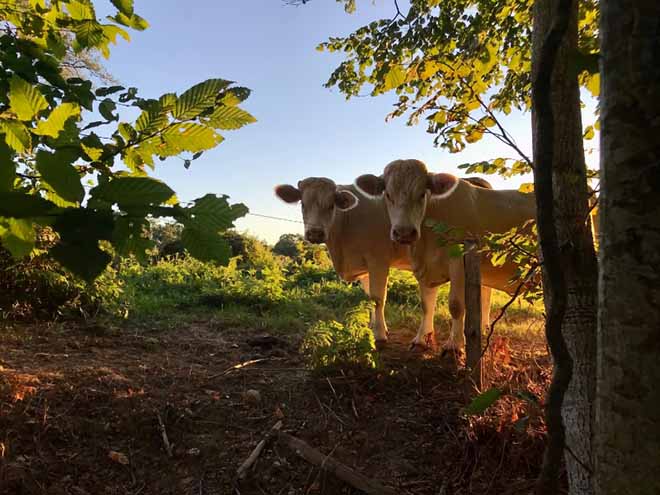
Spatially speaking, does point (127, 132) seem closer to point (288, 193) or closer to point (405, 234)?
point (405, 234)

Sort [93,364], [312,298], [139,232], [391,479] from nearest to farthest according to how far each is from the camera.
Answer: [139,232], [391,479], [93,364], [312,298]

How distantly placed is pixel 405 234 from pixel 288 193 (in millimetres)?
1886

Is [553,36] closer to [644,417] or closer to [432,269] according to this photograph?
[644,417]

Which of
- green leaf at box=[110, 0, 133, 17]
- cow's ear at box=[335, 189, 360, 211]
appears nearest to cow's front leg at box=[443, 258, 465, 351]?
cow's ear at box=[335, 189, 360, 211]

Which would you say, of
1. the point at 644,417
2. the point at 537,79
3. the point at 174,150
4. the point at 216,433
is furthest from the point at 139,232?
the point at 216,433

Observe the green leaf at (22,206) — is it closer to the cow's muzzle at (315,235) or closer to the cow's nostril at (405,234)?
the cow's nostril at (405,234)

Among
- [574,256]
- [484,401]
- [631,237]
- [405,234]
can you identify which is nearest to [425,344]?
[405,234]

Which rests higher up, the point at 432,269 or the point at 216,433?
the point at 432,269

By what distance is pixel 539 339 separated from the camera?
5.13 metres

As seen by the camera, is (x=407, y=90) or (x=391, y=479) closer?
(x=391, y=479)

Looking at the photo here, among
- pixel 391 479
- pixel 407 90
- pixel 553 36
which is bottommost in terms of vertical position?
pixel 391 479

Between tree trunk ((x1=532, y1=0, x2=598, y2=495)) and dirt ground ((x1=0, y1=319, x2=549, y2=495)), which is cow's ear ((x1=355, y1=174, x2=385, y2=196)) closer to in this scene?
dirt ground ((x1=0, y1=319, x2=549, y2=495))

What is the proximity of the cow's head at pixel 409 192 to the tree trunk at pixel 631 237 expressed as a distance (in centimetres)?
352

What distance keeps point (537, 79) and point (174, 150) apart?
0.77 meters
